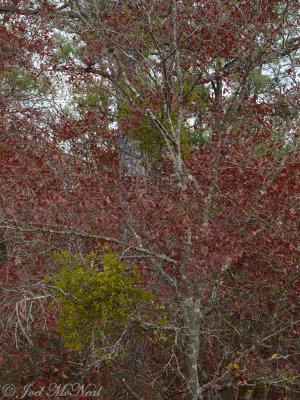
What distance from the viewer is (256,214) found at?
569 centimetres

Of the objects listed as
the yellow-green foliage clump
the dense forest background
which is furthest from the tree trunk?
the yellow-green foliage clump

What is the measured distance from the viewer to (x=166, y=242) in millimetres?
5918

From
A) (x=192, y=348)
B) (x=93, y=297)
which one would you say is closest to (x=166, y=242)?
(x=192, y=348)

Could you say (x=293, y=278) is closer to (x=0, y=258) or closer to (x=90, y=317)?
(x=90, y=317)

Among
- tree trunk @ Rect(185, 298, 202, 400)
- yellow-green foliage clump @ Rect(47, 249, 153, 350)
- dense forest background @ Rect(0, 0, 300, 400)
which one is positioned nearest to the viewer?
yellow-green foliage clump @ Rect(47, 249, 153, 350)

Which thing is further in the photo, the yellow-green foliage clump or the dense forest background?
the dense forest background

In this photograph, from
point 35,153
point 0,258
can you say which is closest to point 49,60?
point 35,153

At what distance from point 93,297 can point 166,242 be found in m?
1.60

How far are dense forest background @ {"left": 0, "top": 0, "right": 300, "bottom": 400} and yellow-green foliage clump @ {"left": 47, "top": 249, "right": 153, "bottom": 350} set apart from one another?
0.01 m

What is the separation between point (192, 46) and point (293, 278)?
3.01 metres

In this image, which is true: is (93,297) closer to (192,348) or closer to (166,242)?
(192,348)

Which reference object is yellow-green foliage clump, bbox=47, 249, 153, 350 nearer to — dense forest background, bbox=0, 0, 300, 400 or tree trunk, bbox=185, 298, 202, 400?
dense forest background, bbox=0, 0, 300, 400

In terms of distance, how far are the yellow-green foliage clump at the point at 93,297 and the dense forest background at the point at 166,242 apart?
0.01 meters

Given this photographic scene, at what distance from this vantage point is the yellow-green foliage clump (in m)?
4.50
